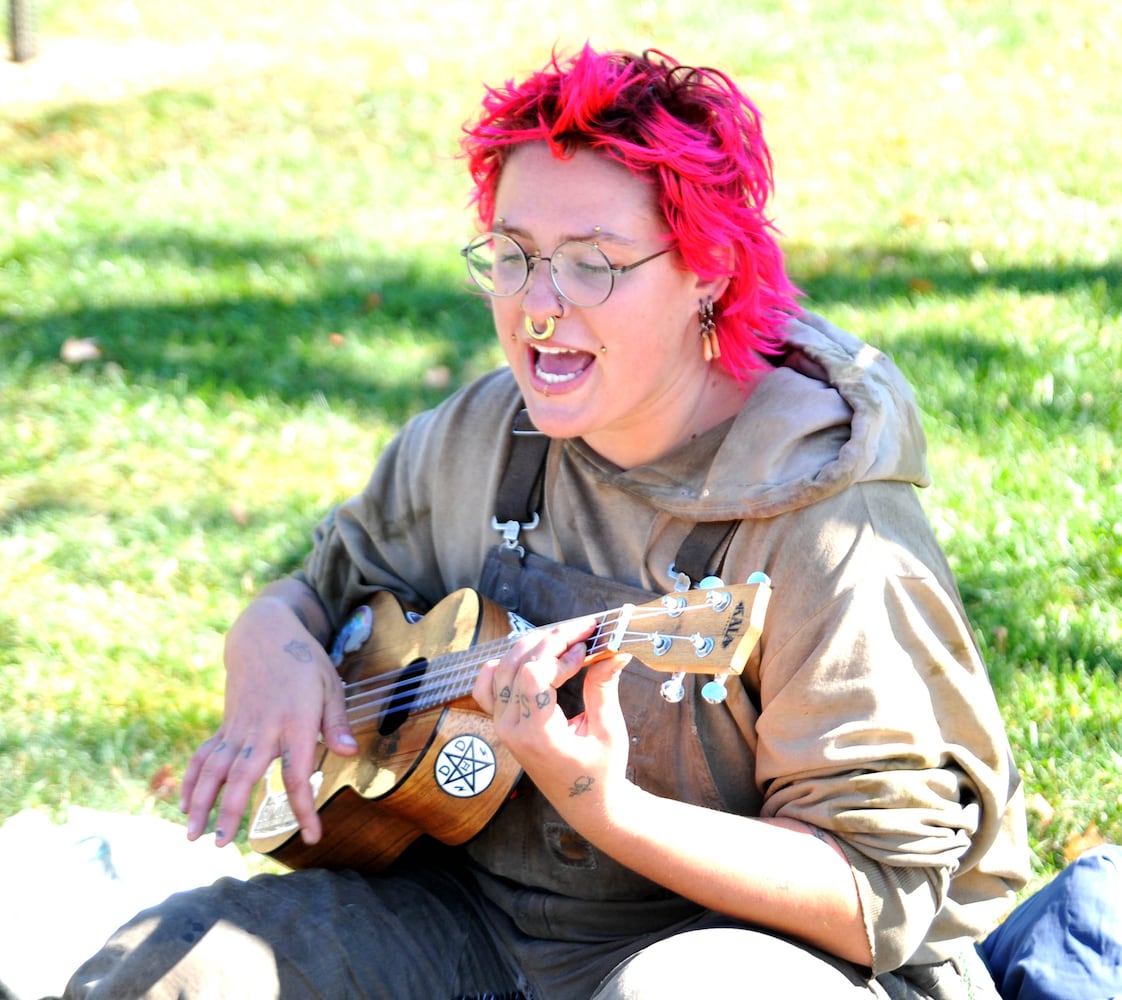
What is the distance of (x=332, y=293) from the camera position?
5.62m

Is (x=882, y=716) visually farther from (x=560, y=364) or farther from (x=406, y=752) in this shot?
(x=406, y=752)

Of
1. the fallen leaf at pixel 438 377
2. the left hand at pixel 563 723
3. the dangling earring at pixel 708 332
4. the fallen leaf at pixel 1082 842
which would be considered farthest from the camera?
the fallen leaf at pixel 438 377

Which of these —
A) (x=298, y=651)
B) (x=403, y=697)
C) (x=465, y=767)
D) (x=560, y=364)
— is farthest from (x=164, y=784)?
(x=560, y=364)

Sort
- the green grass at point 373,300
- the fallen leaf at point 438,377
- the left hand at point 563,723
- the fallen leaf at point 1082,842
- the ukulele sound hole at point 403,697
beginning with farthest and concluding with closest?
the fallen leaf at point 438,377, the green grass at point 373,300, the fallen leaf at point 1082,842, the ukulele sound hole at point 403,697, the left hand at point 563,723

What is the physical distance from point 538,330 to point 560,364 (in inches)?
2.7

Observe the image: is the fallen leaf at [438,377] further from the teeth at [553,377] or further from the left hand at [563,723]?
the left hand at [563,723]

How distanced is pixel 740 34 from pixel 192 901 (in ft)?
22.1

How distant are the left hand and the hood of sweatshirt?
13.6 inches

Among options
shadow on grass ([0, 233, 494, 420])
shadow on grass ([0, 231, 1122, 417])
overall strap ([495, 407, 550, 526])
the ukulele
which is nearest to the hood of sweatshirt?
overall strap ([495, 407, 550, 526])

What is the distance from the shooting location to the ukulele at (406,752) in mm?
2307

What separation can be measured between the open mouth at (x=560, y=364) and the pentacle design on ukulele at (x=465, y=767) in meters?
0.61

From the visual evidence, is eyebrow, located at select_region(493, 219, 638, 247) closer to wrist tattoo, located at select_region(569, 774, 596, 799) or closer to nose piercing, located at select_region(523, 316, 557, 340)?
nose piercing, located at select_region(523, 316, 557, 340)

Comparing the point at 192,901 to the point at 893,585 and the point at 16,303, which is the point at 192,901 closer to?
the point at 893,585

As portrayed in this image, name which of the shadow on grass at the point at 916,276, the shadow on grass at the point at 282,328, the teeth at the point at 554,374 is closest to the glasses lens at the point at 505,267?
the teeth at the point at 554,374
